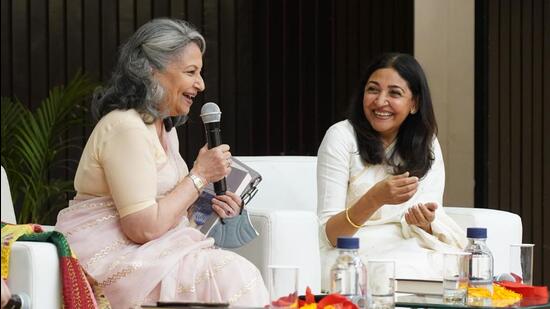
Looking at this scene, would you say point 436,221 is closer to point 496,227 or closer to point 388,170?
point 388,170

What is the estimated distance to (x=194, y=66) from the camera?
130 inches

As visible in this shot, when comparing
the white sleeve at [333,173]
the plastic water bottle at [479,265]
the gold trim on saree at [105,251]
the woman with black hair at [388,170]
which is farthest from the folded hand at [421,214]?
the gold trim on saree at [105,251]

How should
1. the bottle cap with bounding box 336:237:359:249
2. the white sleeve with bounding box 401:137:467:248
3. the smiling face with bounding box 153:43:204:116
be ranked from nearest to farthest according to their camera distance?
the bottle cap with bounding box 336:237:359:249
the smiling face with bounding box 153:43:204:116
the white sleeve with bounding box 401:137:467:248

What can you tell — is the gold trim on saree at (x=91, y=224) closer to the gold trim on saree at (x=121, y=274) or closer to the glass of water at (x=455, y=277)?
the gold trim on saree at (x=121, y=274)

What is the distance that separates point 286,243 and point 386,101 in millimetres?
747

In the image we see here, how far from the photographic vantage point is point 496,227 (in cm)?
427

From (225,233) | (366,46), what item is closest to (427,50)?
(366,46)

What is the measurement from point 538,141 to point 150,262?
3730 mm

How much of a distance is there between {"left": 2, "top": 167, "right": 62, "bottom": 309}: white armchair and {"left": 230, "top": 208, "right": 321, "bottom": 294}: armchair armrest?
2.86 ft

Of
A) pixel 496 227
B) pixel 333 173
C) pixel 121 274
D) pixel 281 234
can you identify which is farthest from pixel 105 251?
pixel 496 227

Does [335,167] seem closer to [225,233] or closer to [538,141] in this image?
[225,233]

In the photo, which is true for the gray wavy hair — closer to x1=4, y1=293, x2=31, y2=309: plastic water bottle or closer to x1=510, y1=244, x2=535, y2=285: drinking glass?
x1=4, y1=293, x2=31, y2=309: plastic water bottle

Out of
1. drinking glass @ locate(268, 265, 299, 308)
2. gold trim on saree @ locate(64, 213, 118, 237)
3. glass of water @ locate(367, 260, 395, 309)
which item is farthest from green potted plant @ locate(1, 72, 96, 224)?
drinking glass @ locate(268, 265, 299, 308)

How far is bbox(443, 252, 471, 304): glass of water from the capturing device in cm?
288
